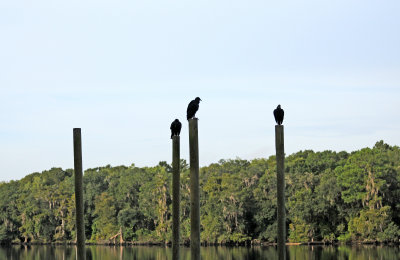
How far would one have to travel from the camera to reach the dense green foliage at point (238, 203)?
2729 inches

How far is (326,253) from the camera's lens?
60656mm

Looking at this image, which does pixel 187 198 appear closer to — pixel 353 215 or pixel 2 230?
pixel 353 215

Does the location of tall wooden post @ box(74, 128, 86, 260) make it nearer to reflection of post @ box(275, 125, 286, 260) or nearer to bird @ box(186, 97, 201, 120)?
bird @ box(186, 97, 201, 120)

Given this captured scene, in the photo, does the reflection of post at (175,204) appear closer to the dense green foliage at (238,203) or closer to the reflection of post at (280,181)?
the reflection of post at (280,181)

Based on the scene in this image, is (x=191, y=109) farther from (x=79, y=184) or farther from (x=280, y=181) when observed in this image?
(x=79, y=184)

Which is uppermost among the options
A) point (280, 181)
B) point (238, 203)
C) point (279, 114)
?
point (279, 114)

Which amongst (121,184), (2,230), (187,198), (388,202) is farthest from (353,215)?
(2,230)

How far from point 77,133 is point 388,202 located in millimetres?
57098

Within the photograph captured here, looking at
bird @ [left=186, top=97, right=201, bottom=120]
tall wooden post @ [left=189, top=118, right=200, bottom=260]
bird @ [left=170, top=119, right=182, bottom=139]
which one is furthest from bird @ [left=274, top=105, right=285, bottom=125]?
tall wooden post @ [left=189, top=118, right=200, bottom=260]

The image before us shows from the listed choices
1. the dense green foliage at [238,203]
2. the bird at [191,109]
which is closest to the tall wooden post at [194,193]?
the bird at [191,109]

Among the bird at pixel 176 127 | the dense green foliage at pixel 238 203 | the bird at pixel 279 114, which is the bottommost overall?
the dense green foliage at pixel 238 203

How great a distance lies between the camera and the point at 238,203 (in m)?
78.6

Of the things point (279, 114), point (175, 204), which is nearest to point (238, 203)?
point (279, 114)

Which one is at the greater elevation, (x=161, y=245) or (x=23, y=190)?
(x=23, y=190)
